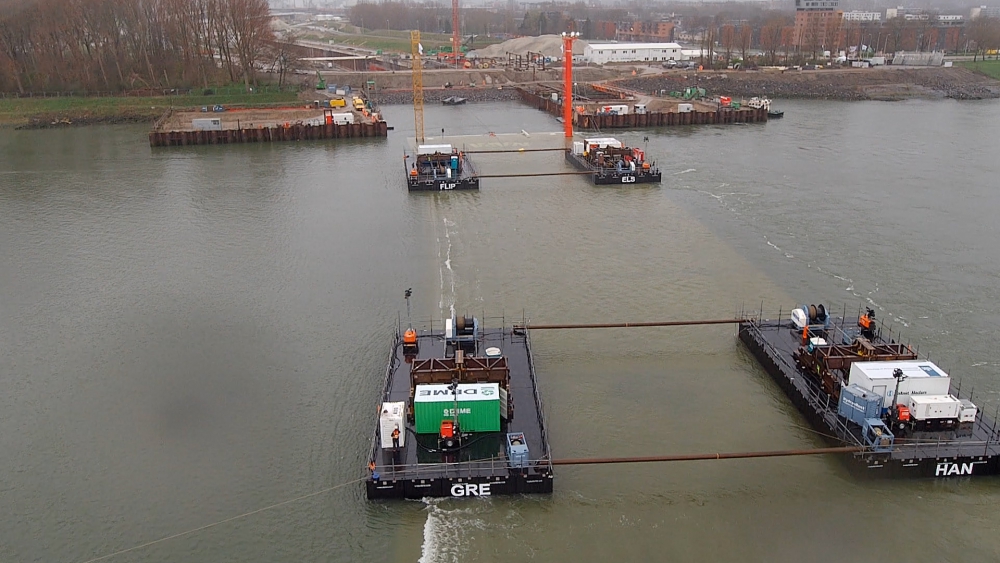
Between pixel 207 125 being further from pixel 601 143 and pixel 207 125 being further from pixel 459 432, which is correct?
pixel 459 432

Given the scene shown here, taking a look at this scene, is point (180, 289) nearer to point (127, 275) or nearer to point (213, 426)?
point (127, 275)

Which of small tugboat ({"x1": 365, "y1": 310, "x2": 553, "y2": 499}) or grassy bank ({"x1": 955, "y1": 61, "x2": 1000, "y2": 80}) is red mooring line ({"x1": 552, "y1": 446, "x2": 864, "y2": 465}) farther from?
grassy bank ({"x1": 955, "y1": 61, "x2": 1000, "y2": 80})

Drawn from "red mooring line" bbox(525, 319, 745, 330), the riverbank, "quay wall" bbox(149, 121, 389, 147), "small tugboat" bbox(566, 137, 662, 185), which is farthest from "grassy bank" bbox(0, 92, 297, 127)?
"red mooring line" bbox(525, 319, 745, 330)

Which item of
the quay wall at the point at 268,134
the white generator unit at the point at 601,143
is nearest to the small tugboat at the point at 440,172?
the white generator unit at the point at 601,143

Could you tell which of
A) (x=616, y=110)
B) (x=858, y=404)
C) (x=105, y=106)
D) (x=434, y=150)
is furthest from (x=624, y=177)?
(x=105, y=106)

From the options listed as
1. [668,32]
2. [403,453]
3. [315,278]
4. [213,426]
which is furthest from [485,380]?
[668,32]

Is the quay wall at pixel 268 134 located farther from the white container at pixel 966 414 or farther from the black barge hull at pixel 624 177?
the white container at pixel 966 414
